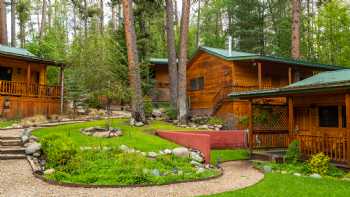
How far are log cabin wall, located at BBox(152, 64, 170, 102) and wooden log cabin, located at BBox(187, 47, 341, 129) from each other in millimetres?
4335

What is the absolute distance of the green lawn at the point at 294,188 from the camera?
8.23 m

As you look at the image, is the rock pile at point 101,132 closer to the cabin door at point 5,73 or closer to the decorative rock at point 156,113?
the decorative rock at point 156,113

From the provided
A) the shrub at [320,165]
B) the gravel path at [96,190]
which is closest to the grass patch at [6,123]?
the gravel path at [96,190]

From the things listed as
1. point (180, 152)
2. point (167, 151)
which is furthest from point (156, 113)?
point (180, 152)

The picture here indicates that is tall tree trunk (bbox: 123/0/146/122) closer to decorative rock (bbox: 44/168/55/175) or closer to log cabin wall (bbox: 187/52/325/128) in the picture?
log cabin wall (bbox: 187/52/325/128)

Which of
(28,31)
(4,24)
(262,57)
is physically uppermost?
(28,31)

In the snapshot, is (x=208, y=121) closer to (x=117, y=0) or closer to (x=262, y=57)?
(x=262, y=57)

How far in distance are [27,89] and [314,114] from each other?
51.5ft

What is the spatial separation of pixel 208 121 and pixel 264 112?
13.3ft

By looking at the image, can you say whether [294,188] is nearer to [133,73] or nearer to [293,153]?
[293,153]

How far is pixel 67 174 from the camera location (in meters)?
9.64

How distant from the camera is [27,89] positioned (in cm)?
2064

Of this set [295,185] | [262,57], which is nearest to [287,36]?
[262,57]

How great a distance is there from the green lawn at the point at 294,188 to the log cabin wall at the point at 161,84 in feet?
65.4
